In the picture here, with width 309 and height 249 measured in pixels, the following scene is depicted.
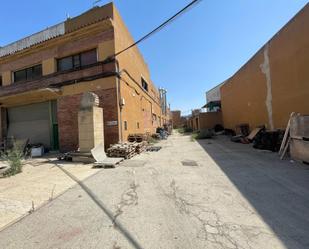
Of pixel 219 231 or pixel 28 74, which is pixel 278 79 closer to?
pixel 219 231

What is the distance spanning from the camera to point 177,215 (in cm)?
356

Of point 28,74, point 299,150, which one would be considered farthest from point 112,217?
point 28,74

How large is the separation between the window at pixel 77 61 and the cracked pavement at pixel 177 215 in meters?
8.45

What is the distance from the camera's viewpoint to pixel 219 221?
10.7 ft

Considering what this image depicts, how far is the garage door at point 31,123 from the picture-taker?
538 inches

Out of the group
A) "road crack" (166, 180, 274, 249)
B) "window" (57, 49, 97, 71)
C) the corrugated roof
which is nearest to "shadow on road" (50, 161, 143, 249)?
"road crack" (166, 180, 274, 249)

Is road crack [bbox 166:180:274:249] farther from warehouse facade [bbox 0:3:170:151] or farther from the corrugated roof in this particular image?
the corrugated roof

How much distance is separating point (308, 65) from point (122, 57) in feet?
30.8

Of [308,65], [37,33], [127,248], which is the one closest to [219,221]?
[127,248]

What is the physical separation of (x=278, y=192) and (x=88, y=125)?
7722 mm

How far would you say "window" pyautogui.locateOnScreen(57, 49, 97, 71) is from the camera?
12.1m

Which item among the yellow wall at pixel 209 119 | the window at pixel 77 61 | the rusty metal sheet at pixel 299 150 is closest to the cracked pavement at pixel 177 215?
the rusty metal sheet at pixel 299 150

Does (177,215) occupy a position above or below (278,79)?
below

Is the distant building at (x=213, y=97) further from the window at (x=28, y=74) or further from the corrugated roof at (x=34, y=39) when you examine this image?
the window at (x=28, y=74)
